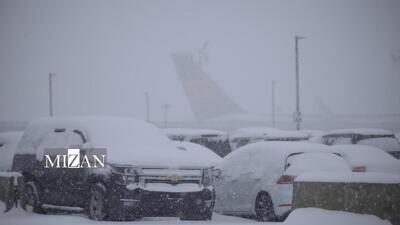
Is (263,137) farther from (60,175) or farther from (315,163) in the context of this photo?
(60,175)

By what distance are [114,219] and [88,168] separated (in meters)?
1.09

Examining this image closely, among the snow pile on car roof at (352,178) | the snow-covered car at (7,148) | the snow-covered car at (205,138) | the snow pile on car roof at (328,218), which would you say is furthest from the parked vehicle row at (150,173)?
the snow-covered car at (205,138)

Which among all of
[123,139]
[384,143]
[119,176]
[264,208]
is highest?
[123,139]

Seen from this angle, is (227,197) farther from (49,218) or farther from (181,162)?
(49,218)

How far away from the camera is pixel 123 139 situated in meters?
14.3

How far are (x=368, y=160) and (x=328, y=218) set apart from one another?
7.09 m

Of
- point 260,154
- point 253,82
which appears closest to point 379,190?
point 260,154

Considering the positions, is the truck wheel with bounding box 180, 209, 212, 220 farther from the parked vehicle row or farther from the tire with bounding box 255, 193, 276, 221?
the tire with bounding box 255, 193, 276, 221

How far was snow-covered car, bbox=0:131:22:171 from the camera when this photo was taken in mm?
20797

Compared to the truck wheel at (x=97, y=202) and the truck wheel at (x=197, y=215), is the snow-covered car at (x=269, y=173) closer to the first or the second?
the truck wheel at (x=197, y=215)

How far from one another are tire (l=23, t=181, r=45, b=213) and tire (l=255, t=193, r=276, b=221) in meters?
4.06

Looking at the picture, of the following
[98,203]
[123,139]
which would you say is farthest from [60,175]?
[98,203]

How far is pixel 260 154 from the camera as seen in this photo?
49.1ft

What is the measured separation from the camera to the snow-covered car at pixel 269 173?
44.5 ft
